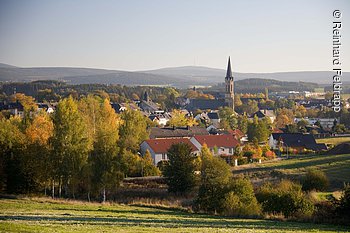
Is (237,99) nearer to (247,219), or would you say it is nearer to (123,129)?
(123,129)

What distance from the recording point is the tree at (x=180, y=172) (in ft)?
118

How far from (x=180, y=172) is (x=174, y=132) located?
2989 cm

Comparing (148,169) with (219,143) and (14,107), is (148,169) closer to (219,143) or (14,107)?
(219,143)

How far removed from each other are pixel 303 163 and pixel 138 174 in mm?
18205

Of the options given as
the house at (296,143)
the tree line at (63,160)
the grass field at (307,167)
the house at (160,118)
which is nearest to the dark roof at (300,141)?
the house at (296,143)

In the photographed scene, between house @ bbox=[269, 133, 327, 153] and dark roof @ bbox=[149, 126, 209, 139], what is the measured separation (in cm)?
1045

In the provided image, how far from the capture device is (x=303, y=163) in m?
50.0

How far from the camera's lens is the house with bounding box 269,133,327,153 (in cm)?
6278

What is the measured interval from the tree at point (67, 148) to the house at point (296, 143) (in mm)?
35682

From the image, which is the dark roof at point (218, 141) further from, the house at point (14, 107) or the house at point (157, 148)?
the house at point (14, 107)

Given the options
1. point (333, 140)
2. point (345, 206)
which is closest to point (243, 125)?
point (333, 140)

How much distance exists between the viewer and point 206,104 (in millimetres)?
134750

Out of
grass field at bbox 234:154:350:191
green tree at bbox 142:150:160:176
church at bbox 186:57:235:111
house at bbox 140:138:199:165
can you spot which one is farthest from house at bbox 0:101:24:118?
grass field at bbox 234:154:350:191

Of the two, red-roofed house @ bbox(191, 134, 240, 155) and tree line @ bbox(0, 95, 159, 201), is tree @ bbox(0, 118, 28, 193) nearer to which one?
tree line @ bbox(0, 95, 159, 201)
